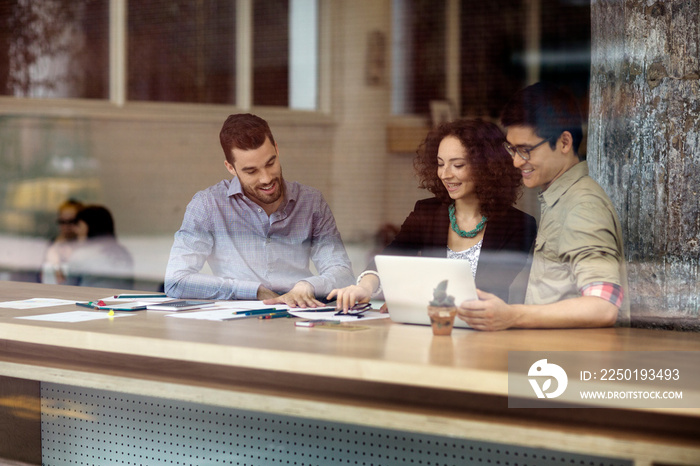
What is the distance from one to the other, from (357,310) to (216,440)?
0.58 m

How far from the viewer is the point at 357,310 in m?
2.46

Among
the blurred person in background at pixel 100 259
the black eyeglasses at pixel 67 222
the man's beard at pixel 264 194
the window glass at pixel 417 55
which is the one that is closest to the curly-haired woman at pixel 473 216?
the window glass at pixel 417 55

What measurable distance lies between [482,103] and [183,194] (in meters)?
1.86

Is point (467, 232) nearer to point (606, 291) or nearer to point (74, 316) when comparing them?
point (606, 291)

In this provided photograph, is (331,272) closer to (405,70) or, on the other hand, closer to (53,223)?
(405,70)

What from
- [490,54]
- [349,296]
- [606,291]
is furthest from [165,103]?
[606,291]

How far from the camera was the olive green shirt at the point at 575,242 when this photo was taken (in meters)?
2.09

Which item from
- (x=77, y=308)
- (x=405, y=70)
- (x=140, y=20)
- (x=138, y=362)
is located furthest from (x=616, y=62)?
(x=140, y=20)

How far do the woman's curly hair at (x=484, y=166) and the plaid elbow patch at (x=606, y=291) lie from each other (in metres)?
0.68

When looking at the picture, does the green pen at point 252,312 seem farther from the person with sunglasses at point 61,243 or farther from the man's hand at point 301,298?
the person with sunglasses at point 61,243

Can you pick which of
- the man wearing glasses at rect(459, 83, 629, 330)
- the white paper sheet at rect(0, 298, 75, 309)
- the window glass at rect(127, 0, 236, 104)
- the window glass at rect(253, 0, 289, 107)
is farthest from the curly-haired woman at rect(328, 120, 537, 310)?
the window glass at rect(127, 0, 236, 104)

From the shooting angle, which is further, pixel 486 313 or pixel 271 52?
pixel 271 52

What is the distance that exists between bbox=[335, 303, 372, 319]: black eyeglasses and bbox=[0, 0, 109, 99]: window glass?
284 cm

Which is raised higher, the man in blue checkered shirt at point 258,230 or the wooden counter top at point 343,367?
the man in blue checkered shirt at point 258,230
